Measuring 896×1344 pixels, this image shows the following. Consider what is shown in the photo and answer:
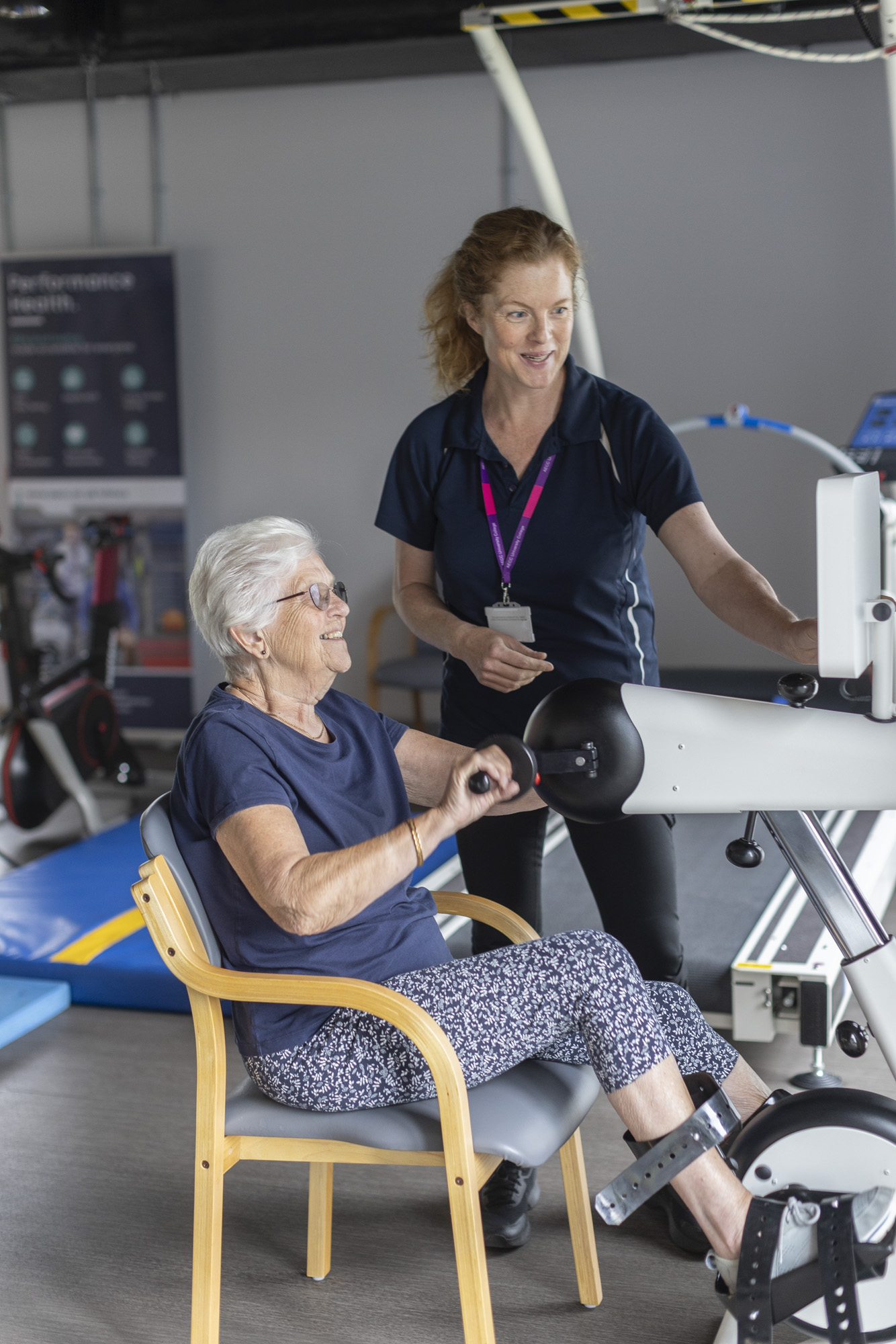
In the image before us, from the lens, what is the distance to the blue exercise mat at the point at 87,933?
3027mm

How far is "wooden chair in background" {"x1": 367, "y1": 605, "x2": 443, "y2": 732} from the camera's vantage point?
A: 5.15m

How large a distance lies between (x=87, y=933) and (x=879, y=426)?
9.69 ft

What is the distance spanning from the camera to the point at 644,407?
6.38ft

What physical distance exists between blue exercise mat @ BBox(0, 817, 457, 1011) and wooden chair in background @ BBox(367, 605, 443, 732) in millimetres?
1466

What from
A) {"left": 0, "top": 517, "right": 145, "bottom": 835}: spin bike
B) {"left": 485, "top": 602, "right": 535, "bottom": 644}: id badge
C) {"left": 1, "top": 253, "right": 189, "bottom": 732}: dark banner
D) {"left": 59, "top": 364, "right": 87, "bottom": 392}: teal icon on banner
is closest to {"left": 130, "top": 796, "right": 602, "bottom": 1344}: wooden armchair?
{"left": 485, "top": 602, "right": 535, "bottom": 644}: id badge

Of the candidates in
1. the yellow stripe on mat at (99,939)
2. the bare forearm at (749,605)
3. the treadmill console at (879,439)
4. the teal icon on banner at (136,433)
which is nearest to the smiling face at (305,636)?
the bare forearm at (749,605)

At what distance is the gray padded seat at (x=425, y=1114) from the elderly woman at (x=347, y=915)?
0.02m

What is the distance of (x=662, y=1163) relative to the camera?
1.49 metres

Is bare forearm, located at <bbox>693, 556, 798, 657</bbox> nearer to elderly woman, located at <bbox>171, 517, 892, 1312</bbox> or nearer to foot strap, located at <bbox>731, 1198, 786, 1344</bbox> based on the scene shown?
elderly woman, located at <bbox>171, 517, 892, 1312</bbox>

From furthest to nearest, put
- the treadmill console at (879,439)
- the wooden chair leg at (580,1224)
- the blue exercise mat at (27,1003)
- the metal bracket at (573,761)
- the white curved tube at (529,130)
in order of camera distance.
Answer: the treadmill console at (879,439) < the white curved tube at (529,130) < the blue exercise mat at (27,1003) < the wooden chair leg at (580,1224) < the metal bracket at (573,761)

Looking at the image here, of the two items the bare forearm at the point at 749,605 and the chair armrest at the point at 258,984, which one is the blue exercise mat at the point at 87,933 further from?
the bare forearm at the point at 749,605

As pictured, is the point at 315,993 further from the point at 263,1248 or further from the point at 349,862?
the point at 263,1248

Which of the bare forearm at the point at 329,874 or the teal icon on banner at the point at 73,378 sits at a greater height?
the teal icon on banner at the point at 73,378

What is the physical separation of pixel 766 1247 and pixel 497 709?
2.88ft
